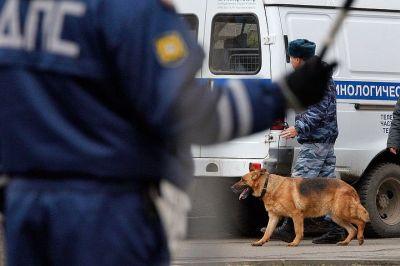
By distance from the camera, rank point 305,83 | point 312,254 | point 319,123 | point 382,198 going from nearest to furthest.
A: point 305,83, point 312,254, point 319,123, point 382,198

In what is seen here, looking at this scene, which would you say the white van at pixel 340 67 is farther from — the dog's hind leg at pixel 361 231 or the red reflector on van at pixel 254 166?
the dog's hind leg at pixel 361 231

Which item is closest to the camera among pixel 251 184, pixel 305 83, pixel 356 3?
pixel 305 83

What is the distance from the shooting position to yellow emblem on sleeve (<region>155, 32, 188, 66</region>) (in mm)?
2754

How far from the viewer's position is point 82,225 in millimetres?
2787

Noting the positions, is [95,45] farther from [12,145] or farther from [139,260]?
[139,260]

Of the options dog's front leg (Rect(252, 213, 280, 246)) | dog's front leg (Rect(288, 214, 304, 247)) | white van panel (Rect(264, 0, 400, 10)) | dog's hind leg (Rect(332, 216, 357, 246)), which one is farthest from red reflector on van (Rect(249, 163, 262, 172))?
white van panel (Rect(264, 0, 400, 10))

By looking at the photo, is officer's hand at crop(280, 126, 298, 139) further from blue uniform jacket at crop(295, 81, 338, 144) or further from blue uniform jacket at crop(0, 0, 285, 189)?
blue uniform jacket at crop(0, 0, 285, 189)

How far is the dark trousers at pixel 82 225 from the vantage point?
2789 mm

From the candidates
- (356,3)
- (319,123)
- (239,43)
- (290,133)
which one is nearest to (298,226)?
(290,133)

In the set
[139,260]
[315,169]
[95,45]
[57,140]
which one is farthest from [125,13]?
[315,169]

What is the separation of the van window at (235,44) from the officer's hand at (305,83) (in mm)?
9352

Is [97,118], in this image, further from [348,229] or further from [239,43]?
[239,43]

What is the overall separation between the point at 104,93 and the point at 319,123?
350 inches

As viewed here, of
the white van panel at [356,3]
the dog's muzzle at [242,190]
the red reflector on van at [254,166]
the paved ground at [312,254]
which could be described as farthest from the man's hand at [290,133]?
the white van panel at [356,3]
